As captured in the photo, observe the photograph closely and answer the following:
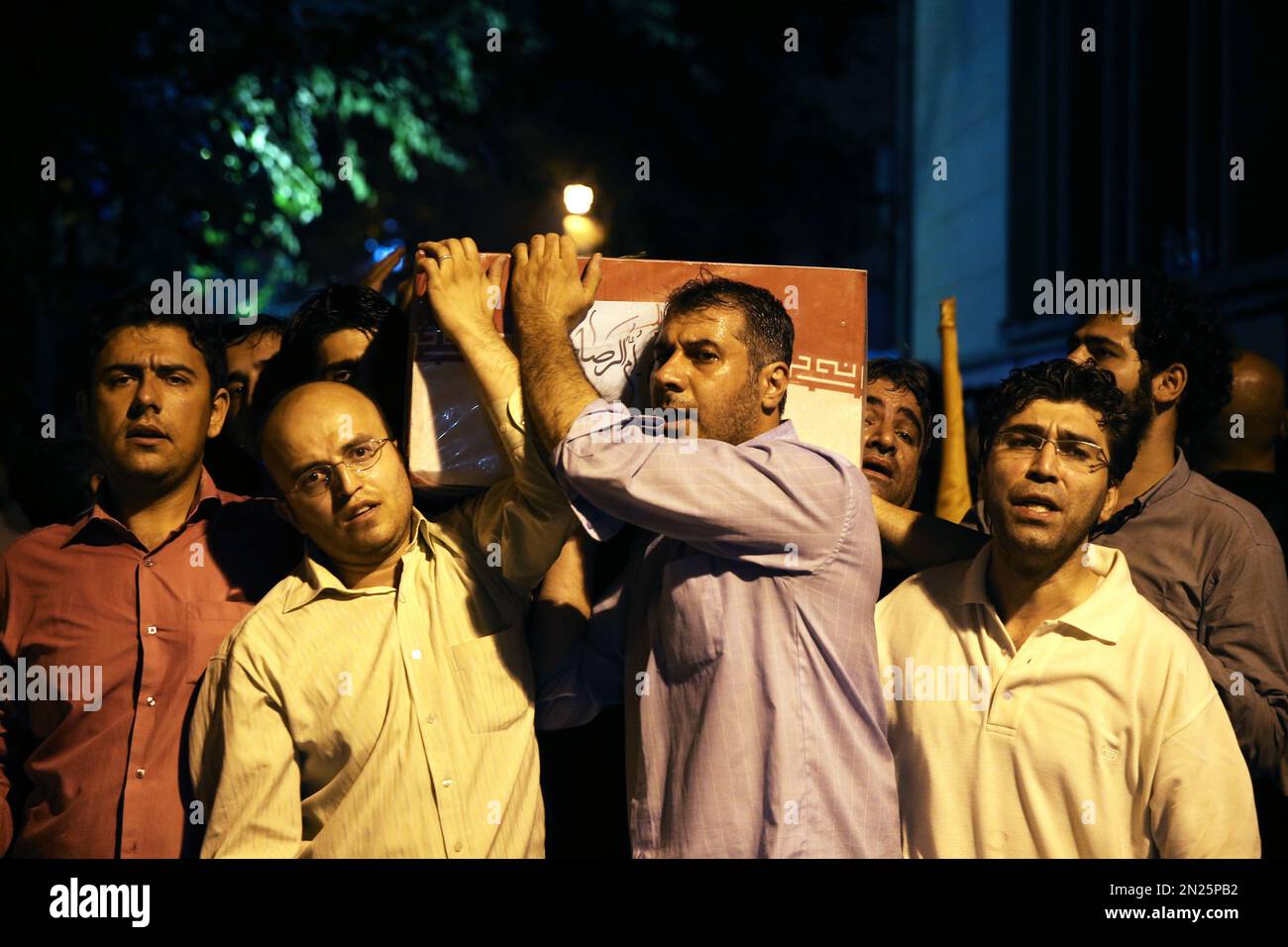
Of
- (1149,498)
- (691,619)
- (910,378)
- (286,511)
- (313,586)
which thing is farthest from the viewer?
(910,378)

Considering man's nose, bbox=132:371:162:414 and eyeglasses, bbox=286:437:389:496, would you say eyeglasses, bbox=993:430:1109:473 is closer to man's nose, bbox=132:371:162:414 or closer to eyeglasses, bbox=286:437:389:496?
eyeglasses, bbox=286:437:389:496

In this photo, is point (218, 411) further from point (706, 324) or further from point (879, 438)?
point (879, 438)

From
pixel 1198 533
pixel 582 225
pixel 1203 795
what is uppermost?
pixel 582 225

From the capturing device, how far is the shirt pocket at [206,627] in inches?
128

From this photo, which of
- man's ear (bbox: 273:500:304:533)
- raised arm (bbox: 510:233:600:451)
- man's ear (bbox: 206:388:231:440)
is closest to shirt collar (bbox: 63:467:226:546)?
man's ear (bbox: 206:388:231:440)

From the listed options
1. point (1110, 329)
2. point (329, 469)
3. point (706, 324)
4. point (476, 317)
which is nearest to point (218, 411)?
point (329, 469)

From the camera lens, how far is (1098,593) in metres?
3.11

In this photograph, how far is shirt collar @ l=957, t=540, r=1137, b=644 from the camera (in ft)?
10.0

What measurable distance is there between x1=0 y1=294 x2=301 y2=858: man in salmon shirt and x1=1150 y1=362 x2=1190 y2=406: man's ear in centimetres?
234

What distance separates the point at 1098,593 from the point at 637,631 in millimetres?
1034

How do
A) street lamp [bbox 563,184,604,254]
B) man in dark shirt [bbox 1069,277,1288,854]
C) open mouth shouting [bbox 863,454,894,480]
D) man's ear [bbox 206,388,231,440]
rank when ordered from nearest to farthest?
man in dark shirt [bbox 1069,277,1288,854], man's ear [bbox 206,388,231,440], open mouth shouting [bbox 863,454,894,480], street lamp [bbox 563,184,604,254]

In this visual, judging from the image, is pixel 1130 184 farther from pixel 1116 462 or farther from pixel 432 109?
pixel 1116 462

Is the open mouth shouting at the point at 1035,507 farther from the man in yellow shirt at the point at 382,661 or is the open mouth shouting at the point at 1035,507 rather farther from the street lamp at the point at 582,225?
the street lamp at the point at 582,225

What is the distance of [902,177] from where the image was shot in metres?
16.2
